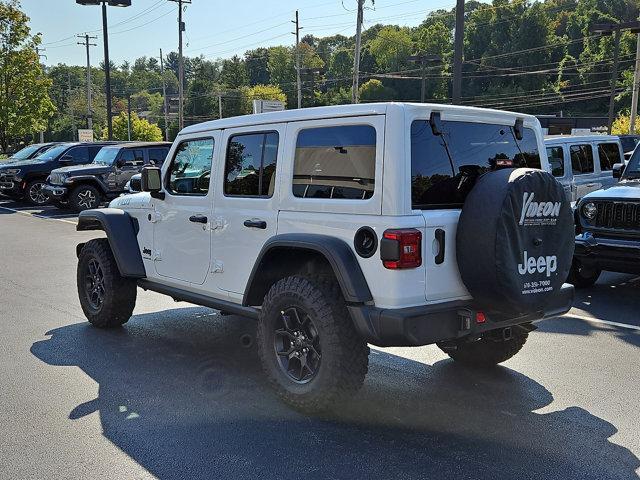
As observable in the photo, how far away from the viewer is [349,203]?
392 centimetres

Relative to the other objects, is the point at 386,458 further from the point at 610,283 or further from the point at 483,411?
the point at 610,283

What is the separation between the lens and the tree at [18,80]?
3034cm

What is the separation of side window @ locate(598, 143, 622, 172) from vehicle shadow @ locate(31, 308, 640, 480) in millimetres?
8072

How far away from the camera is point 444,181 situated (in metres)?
3.98

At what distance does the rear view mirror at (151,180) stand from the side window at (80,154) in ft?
50.1

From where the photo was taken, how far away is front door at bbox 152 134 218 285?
5.08 m

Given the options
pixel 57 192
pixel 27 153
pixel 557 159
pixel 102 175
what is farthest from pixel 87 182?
pixel 557 159

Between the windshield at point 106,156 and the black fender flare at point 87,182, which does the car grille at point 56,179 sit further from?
the windshield at point 106,156

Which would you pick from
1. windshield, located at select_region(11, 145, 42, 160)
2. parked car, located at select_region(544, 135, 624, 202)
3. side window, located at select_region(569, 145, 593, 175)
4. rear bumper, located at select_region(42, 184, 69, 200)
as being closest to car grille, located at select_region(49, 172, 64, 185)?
rear bumper, located at select_region(42, 184, 69, 200)

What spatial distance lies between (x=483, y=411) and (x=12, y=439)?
2.93 m

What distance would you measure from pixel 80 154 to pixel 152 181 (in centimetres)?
1554

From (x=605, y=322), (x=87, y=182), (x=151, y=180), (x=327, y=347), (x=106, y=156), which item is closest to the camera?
(x=327, y=347)

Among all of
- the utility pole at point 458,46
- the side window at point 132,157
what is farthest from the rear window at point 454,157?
the side window at point 132,157

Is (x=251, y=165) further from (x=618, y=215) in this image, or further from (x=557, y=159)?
(x=557, y=159)
